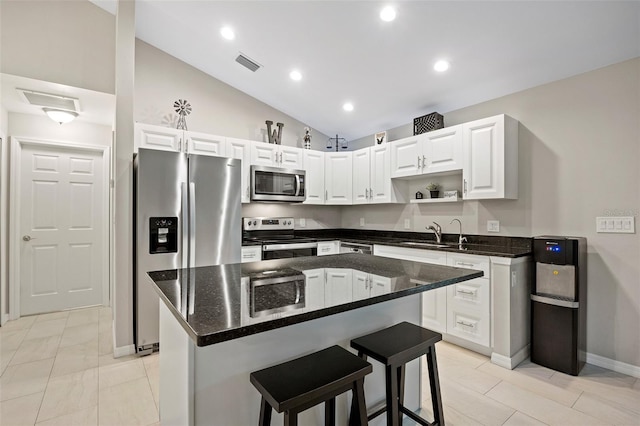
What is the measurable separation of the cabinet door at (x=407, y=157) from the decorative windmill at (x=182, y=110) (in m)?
2.47

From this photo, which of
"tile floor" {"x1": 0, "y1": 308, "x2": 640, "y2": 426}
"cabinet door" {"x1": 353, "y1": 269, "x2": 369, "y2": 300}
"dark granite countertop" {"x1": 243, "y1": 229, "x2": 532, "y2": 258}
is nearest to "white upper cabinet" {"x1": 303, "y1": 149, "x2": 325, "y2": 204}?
"dark granite countertop" {"x1": 243, "y1": 229, "x2": 532, "y2": 258}

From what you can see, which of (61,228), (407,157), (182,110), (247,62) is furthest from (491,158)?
(61,228)

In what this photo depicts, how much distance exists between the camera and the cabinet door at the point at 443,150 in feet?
10.5

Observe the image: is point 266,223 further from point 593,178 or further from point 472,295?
point 593,178

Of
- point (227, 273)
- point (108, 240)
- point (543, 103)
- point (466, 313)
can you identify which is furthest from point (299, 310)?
point (108, 240)

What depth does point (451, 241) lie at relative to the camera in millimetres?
3617

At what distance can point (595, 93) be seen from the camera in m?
2.63

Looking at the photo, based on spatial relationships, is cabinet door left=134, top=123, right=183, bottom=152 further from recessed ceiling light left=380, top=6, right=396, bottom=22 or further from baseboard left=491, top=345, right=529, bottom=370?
baseboard left=491, top=345, right=529, bottom=370

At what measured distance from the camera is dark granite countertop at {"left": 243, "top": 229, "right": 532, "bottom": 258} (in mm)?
2893

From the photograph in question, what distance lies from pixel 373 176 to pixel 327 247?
44.2 inches

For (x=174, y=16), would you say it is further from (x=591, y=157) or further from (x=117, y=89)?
(x=591, y=157)

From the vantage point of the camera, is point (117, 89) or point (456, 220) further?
point (456, 220)

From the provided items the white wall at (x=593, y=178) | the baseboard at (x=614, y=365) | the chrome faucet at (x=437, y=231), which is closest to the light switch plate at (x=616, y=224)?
the white wall at (x=593, y=178)

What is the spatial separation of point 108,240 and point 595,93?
554cm
